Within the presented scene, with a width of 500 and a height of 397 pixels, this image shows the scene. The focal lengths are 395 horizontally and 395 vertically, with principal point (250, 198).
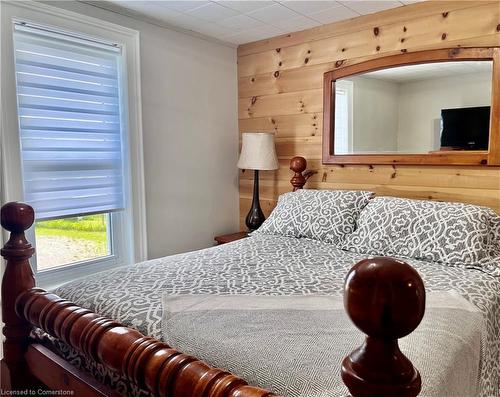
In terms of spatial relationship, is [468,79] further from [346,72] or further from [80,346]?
[80,346]

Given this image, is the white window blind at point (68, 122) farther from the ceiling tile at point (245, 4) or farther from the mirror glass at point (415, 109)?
the mirror glass at point (415, 109)

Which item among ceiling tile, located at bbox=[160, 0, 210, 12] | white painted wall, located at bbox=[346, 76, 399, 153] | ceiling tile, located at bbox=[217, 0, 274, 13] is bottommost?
white painted wall, located at bbox=[346, 76, 399, 153]

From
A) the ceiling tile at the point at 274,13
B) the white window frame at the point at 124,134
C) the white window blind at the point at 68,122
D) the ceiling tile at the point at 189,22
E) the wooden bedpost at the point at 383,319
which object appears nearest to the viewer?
the wooden bedpost at the point at 383,319

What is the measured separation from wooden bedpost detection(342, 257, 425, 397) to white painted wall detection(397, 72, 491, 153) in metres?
2.10

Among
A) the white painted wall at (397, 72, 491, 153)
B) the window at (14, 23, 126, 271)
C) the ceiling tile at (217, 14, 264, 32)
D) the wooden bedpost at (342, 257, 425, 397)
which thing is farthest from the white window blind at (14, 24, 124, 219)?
the wooden bedpost at (342, 257, 425, 397)

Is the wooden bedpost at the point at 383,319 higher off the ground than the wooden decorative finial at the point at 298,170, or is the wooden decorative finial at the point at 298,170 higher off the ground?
the wooden decorative finial at the point at 298,170

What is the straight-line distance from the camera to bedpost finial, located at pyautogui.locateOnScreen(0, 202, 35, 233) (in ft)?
4.46

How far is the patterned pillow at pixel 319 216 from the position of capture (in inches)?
92.0

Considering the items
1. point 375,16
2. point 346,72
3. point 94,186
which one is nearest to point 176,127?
point 94,186

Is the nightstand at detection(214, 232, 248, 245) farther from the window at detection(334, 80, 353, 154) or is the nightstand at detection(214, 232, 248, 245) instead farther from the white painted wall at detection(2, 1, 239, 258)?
the window at detection(334, 80, 353, 154)

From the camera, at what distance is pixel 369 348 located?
624 mm

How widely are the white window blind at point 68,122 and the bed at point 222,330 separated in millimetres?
855

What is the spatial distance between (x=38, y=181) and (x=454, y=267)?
7.28 feet

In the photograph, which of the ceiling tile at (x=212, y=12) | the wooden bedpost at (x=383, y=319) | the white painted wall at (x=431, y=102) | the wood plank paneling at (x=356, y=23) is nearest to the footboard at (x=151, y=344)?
the wooden bedpost at (x=383, y=319)
